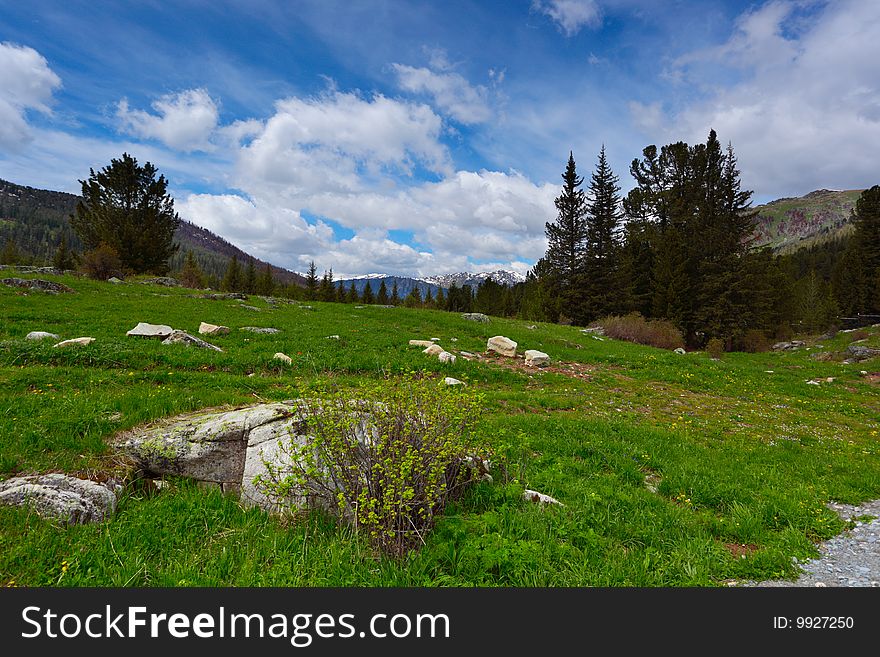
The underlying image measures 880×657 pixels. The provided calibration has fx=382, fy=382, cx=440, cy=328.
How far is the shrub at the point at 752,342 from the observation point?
3347 cm

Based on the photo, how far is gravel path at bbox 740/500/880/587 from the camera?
12.4 ft

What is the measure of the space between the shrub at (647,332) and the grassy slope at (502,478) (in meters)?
15.0

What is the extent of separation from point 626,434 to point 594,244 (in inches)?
1527

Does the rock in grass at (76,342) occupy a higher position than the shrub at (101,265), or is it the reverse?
the shrub at (101,265)

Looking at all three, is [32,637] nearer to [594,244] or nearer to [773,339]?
[594,244]

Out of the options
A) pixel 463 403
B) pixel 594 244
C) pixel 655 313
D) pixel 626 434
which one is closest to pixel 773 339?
pixel 655 313

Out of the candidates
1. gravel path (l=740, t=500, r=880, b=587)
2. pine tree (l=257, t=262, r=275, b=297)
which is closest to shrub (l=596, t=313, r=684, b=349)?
gravel path (l=740, t=500, r=880, b=587)

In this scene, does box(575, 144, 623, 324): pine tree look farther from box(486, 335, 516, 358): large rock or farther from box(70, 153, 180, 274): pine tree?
box(70, 153, 180, 274): pine tree

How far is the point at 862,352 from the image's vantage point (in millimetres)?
24062

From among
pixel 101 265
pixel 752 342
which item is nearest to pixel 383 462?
pixel 752 342

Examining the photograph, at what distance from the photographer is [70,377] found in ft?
26.9

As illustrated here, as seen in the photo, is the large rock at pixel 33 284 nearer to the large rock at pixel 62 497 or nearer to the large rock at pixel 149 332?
the large rock at pixel 149 332

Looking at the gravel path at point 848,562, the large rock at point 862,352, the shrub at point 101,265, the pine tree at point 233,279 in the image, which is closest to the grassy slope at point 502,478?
the gravel path at point 848,562

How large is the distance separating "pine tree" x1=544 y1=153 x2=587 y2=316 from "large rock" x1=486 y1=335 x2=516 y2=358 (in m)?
26.7
